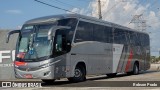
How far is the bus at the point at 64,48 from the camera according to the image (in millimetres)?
18891

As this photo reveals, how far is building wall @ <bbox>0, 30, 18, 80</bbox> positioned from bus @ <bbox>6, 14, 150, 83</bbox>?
21.0ft

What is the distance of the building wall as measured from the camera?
27.5 m

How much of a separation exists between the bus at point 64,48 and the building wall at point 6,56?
6.41 meters

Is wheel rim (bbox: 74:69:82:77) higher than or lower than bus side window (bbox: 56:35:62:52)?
lower

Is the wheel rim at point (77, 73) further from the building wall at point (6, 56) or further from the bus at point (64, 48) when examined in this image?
the building wall at point (6, 56)

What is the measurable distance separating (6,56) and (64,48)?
9024 millimetres

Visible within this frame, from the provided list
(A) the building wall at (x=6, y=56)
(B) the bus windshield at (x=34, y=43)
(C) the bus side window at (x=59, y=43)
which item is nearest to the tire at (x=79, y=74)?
(C) the bus side window at (x=59, y=43)

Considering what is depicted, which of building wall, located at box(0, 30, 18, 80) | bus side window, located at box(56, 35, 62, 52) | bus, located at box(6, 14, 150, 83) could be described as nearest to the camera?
bus, located at box(6, 14, 150, 83)

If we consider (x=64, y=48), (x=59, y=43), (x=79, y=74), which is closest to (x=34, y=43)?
(x=59, y=43)

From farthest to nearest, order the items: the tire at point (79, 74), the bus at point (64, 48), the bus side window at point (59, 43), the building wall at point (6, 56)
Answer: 1. the building wall at point (6, 56)
2. the tire at point (79, 74)
3. the bus side window at point (59, 43)
4. the bus at point (64, 48)

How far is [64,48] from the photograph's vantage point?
19656 mm

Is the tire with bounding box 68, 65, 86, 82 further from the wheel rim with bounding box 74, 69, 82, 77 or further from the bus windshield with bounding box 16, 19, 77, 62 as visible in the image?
the bus windshield with bounding box 16, 19, 77, 62

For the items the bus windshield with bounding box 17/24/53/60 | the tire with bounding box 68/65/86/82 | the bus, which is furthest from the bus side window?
the tire with bounding box 68/65/86/82

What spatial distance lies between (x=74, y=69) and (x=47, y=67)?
7.37 ft
